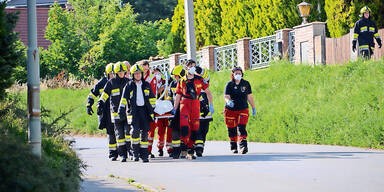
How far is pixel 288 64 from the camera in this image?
25359 millimetres

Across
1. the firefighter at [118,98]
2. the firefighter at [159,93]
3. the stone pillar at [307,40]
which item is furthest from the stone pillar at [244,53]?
the firefighter at [118,98]

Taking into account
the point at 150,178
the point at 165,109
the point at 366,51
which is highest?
the point at 366,51

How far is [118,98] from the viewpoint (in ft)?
51.9

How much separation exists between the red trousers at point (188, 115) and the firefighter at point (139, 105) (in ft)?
2.13

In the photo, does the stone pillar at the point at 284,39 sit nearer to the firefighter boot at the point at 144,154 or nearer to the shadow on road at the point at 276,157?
the shadow on road at the point at 276,157

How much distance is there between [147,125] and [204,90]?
1.51 m

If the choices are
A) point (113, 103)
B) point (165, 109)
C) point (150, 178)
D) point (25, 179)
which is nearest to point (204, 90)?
point (165, 109)

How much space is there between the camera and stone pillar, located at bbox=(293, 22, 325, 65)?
24.6m

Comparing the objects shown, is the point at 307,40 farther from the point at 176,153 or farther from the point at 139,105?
the point at 139,105

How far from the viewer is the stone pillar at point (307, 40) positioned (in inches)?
969

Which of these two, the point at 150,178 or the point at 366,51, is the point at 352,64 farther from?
the point at 150,178

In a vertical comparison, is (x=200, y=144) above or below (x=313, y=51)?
below

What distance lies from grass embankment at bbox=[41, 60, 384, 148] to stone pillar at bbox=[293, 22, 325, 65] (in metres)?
0.61

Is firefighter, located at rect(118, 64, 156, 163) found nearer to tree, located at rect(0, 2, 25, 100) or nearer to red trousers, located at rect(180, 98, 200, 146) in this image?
red trousers, located at rect(180, 98, 200, 146)
